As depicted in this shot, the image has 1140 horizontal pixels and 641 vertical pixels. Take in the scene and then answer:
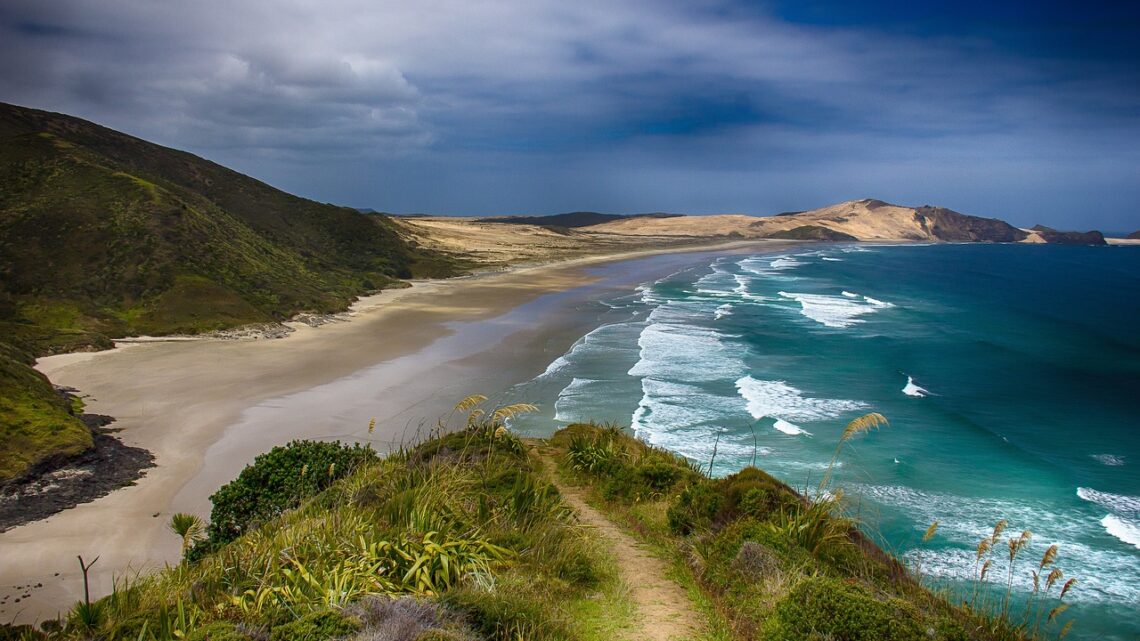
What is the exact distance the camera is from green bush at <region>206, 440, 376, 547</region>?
1020 centimetres

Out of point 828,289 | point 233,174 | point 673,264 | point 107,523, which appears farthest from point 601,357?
point 673,264

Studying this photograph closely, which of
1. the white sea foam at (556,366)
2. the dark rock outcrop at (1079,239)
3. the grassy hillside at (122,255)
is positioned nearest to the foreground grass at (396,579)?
the white sea foam at (556,366)

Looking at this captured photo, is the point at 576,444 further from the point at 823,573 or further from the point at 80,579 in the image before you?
the point at 80,579

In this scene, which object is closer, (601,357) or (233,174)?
(601,357)

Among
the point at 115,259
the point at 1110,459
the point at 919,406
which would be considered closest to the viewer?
the point at 1110,459

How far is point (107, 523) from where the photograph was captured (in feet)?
44.8

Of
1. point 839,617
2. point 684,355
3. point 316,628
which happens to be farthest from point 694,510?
point 684,355

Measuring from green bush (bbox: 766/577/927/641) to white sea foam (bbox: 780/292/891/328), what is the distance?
36990mm

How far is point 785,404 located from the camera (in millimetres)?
22938

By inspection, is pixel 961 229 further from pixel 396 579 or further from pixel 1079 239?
pixel 396 579

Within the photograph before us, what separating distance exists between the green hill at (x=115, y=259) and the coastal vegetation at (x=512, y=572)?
16.8m

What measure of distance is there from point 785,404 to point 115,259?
1378 inches

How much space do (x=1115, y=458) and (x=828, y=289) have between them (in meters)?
43.7

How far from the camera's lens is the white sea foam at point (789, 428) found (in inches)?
774
